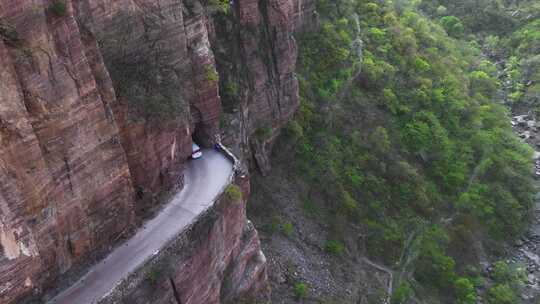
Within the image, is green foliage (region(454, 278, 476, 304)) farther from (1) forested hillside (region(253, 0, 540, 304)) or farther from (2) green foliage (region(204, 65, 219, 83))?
(2) green foliage (region(204, 65, 219, 83))

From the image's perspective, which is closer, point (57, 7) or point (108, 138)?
point (57, 7)

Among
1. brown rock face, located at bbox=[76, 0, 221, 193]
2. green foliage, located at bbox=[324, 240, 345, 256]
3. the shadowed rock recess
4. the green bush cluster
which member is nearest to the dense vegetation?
green foliage, located at bbox=[324, 240, 345, 256]

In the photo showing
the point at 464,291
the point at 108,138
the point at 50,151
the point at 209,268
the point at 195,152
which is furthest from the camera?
the point at 464,291

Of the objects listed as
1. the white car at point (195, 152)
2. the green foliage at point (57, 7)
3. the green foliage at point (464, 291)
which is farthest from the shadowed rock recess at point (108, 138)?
the green foliage at point (464, 291)

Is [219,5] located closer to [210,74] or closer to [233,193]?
[210,74]

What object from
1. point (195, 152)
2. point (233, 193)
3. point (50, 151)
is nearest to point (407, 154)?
point (195, 152)
